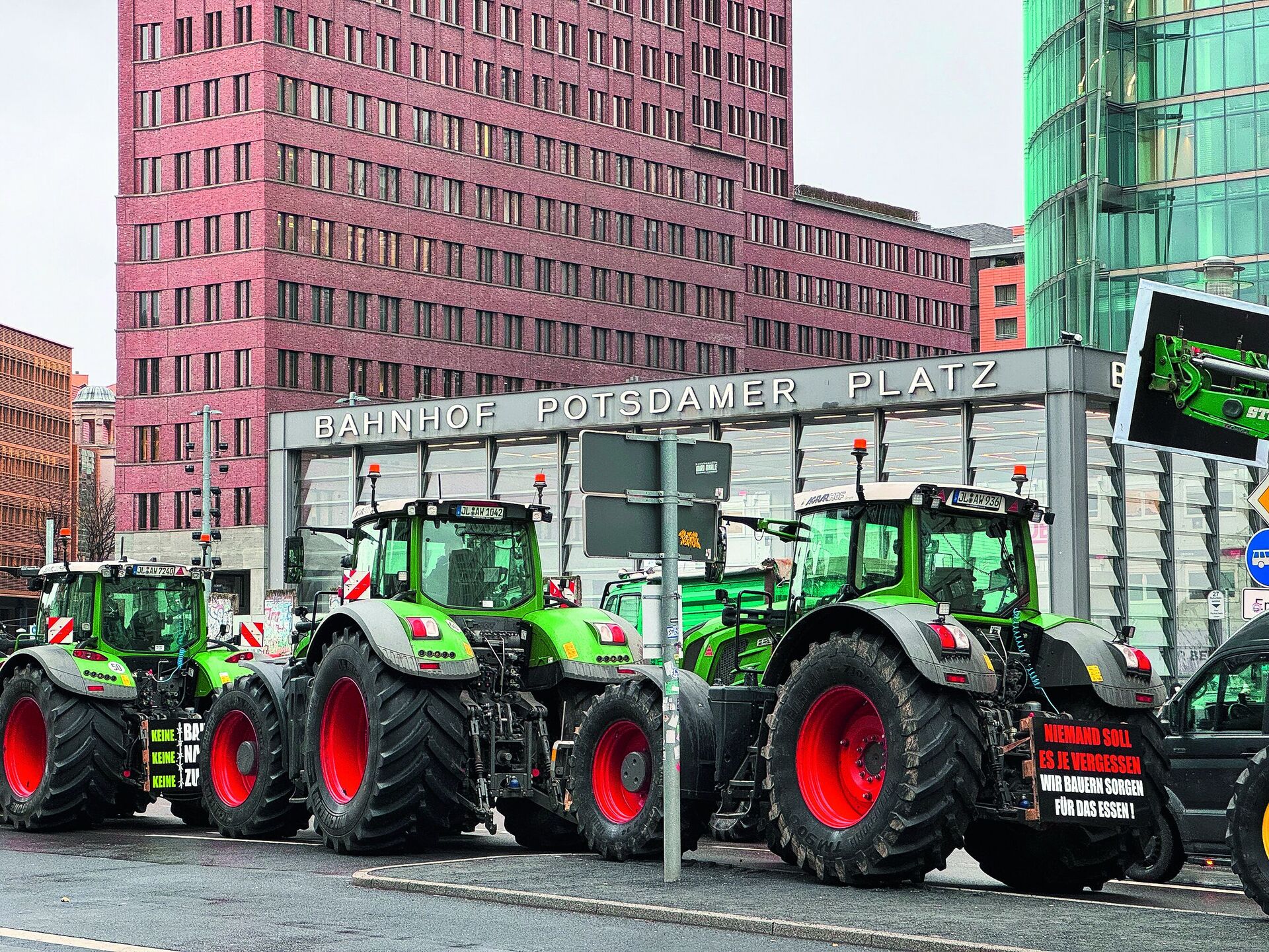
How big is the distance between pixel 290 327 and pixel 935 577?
264 ft

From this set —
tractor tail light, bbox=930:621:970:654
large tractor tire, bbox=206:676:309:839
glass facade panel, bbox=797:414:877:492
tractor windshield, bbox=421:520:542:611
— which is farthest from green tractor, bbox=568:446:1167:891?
glass facade panel, bbox=797:414:877:492

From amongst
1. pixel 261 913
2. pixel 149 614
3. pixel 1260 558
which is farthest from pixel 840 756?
pixel 149 614

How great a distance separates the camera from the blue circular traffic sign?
19172 millimetres

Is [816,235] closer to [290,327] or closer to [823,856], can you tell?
[290,327]

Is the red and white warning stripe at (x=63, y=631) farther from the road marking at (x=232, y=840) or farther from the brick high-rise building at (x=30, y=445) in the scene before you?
the brick high-rise building at (x=30, y=445)

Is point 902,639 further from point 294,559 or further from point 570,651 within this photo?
point 294,559

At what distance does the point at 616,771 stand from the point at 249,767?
167 inches

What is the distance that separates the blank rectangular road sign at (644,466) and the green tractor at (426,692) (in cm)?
279

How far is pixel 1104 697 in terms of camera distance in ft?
43.3

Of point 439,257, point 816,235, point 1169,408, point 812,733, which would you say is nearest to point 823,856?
point 812,733

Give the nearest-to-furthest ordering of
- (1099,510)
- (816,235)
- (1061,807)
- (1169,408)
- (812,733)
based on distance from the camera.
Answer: (1061,807) → (812,733) → (1169,408) → (1099,510) → (816,235)

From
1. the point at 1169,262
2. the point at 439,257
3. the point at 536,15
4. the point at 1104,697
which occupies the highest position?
the point at 536,15

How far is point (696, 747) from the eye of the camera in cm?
1438

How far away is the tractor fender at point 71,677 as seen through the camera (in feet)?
62.9
